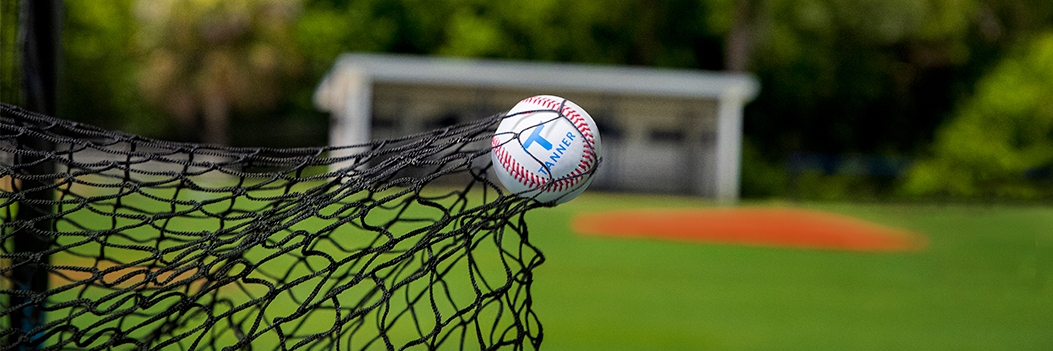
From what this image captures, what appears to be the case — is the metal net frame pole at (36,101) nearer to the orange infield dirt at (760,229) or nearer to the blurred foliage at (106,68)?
the orange infield dirt at (760,229)

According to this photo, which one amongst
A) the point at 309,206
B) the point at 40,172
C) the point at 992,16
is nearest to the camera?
the point at 309,206

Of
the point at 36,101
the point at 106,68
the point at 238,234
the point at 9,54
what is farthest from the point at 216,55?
the point at 238,234

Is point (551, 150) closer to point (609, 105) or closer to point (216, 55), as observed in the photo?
point (609, 105)

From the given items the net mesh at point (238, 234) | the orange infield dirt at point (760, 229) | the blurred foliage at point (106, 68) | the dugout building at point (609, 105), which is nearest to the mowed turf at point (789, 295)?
the orange infield dirt at point (760, 229)

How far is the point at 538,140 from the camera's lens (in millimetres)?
2555

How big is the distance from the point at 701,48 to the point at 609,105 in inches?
390

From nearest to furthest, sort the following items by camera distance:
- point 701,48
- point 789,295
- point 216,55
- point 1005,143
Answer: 1. point 789,295
2. point 1005,143
3. point 216,55
4. point 701,48

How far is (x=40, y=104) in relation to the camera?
346 centimetres

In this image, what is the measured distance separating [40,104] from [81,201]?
101 centimetres

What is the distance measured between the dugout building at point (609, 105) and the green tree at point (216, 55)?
6814 millimetres

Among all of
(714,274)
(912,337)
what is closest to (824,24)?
(714,274)

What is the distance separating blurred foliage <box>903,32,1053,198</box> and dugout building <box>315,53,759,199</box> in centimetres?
702

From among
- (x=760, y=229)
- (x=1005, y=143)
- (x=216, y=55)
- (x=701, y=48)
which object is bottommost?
(x=760, y=229)

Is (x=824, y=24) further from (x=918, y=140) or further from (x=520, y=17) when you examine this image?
Answer: (x=520, y=17)
